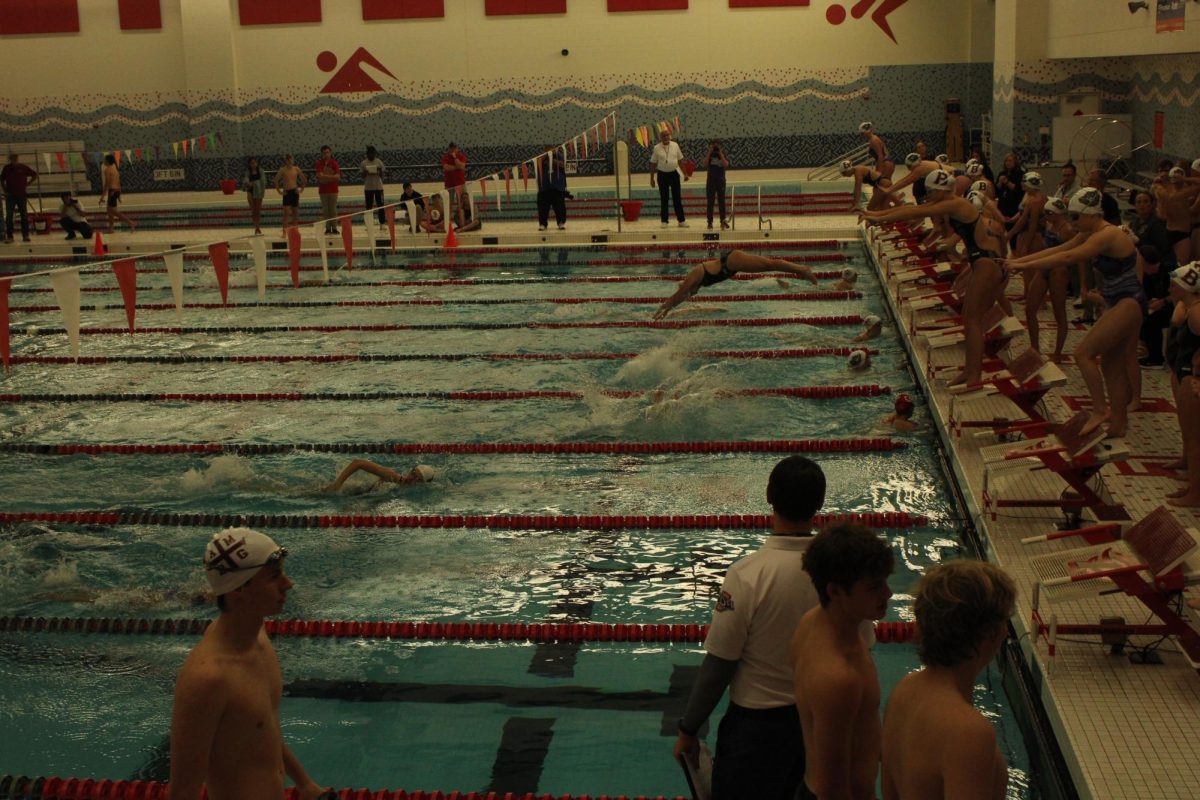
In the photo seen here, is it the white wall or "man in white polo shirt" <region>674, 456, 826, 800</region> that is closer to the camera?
"man in white polo shirt" <region>674, 456, 826, 800</region>

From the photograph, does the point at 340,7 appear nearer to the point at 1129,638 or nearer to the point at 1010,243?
the point at 1010,243

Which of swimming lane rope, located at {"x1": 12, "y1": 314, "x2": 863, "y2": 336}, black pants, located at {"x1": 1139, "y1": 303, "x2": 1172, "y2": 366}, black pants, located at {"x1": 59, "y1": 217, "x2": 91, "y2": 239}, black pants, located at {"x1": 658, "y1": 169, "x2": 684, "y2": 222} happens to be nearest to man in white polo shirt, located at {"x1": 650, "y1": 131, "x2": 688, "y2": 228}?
black pants, located at {"x1": 658, "y1": 169, "x2": 684, "y2": 222}

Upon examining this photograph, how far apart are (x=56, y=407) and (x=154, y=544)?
3.09 m

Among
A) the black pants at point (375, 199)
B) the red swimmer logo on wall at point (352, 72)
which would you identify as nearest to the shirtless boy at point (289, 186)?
the black pants at point (375, 199)

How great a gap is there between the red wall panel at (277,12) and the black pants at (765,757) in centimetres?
2102

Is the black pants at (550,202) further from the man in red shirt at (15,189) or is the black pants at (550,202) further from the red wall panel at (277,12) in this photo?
the red wall panel at (277,12)

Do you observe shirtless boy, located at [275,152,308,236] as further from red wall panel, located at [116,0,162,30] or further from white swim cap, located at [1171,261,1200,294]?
white swim cap, located at [1171,261,1200,294]

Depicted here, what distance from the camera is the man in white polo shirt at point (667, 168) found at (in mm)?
14641

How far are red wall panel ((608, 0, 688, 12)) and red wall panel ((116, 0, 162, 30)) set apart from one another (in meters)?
7.86

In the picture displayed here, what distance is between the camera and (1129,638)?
13.2 feet

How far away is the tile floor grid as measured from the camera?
3.24 meters

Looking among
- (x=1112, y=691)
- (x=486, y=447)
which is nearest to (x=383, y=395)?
(x=486, y=447)

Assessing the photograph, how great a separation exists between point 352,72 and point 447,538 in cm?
1765

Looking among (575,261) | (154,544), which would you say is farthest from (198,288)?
(154,544)
